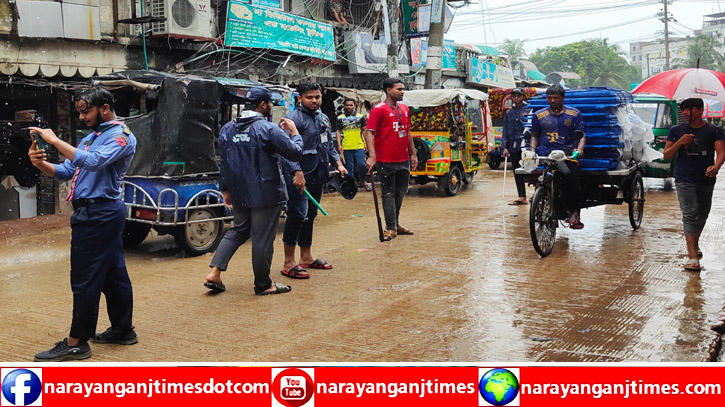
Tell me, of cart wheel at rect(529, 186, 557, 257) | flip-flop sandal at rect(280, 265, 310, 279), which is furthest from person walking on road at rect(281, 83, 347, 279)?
cart wheel at rect(529, 186, 557, 257)

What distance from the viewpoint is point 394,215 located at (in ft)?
30.0

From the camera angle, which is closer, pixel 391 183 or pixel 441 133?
pixel 391 183

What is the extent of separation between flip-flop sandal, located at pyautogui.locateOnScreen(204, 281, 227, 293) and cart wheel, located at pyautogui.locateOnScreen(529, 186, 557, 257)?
3.30 m

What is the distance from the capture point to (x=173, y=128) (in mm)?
8172

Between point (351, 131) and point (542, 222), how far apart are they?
6.56 m

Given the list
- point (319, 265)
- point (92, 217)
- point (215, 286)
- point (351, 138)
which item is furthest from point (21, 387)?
point (351, 138)

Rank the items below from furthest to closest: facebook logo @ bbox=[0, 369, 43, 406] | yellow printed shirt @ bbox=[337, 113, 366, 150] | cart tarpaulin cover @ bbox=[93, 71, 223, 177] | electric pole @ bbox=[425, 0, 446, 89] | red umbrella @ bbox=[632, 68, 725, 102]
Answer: electric pole @ bbox=[425, 0, 446, 89]
yellow printed shirt @ bbox=[337, 113, 366, 150]
red umbrella @ bbox=[632, 68, 725, 102]
cart tarpaulin cover @ bbox=[93, 71, 223, 177]
facebook logo @ bbox=[0, 369, 43, 406]

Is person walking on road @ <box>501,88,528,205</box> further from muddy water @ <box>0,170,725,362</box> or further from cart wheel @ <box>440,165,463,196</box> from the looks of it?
muddy water @ <box>0,170,725,362</box>

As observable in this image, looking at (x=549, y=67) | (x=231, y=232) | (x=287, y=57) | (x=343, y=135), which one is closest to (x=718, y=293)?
(x=231, y=232)

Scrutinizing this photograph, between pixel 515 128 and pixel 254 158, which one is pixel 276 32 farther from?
pixel 254 158

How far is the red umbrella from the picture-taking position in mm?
10906

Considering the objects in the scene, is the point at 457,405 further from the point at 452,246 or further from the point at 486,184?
the point at 486,184

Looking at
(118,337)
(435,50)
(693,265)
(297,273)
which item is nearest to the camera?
(118,337)

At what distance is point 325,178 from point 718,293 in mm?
3830
